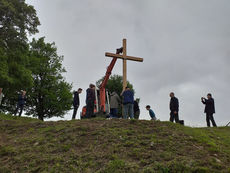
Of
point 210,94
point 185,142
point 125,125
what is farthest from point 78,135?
point 210,94

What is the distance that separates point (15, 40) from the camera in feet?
65.8

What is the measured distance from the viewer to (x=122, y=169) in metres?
6.23

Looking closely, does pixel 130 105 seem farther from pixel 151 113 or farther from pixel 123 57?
pixel 123 57

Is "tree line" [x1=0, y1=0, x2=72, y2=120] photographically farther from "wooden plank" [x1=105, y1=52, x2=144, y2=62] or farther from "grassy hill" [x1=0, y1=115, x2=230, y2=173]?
"grassy hill" [x1=0, y1=115, x2=230, y2=173]

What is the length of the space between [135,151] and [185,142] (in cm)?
174

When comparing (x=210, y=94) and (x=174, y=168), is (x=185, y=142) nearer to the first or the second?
(x=174, y=168)

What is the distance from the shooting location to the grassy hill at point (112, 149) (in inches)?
252

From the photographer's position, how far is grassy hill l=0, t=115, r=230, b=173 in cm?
640

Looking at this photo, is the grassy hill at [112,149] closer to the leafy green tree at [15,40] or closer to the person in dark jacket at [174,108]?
the person in dark jacket at [174,108]

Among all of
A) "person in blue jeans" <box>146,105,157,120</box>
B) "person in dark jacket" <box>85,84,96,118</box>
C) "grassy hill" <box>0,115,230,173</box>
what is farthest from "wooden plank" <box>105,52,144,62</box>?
"grassy hill" <box>0,115,230,173</box>

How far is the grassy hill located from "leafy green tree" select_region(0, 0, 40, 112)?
35.9ft

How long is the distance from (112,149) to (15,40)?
1581cm

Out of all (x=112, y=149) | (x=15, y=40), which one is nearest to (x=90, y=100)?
(x=112, y=149)

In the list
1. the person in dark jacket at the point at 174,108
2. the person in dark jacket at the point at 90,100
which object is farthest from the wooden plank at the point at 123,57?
the person in dark jacket at the point at 174,108
